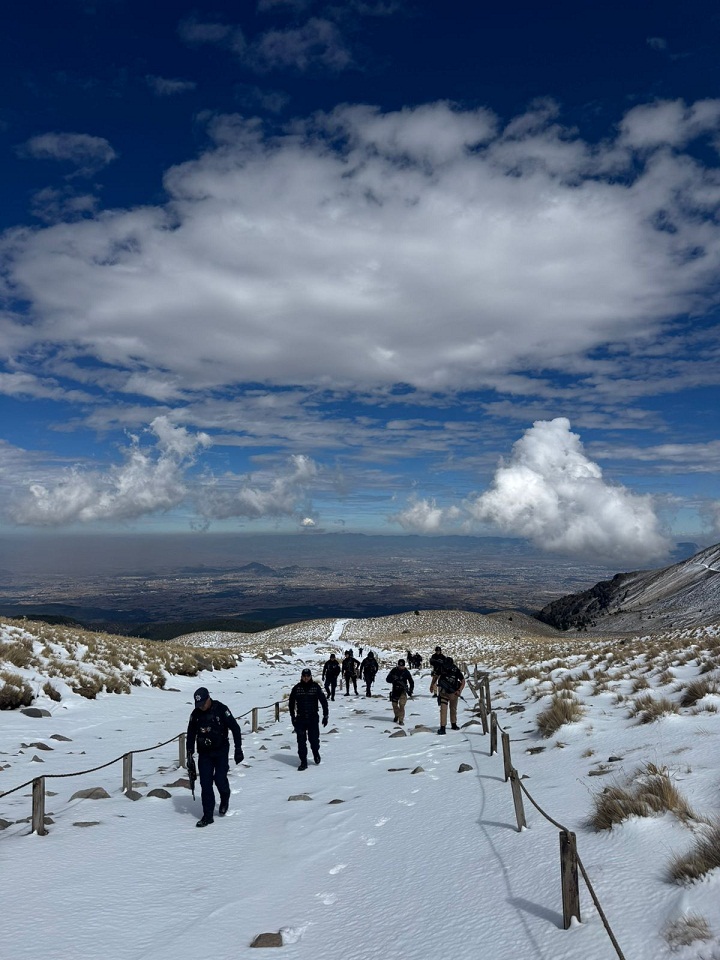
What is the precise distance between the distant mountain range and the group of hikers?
2164 inches

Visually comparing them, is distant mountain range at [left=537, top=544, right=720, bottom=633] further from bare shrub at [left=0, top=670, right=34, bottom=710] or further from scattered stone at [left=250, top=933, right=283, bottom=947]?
scattered stone at [left=250, top=933, right=283, bottom=947]

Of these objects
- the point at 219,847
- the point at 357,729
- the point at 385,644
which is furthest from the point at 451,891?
the point at 385,644

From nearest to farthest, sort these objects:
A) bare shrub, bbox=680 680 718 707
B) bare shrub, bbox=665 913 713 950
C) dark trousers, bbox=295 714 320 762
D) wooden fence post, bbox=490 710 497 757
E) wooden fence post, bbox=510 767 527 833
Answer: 1. bare shrub, bbox=665 913 713 950
2. wooden fence post, bbox=510 767 527 833
3. wooden fence post, bbox=490 710 497 757
4. bare shrub, bbox=680 680 718 707
5. dark trousers, bbox=295 714 320 762

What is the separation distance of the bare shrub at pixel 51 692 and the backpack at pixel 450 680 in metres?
13.1

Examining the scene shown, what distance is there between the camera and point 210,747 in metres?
9.09

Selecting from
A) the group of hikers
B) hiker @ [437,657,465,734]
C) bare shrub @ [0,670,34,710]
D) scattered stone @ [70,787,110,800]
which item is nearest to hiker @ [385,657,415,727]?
the group of hikers

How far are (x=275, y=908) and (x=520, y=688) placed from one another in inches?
612

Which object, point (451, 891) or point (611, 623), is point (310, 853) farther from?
point (611, 623)

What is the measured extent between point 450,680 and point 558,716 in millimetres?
3280

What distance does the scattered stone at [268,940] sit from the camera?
5.38m

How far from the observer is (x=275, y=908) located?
20.3 feet

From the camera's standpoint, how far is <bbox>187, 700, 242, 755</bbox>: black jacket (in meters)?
9.12

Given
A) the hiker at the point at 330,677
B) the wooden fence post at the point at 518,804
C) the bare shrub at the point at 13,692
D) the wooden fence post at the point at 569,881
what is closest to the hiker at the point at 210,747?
the wooden fence post at the point at 518,804

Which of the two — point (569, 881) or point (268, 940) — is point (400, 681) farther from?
point (569, 881)
